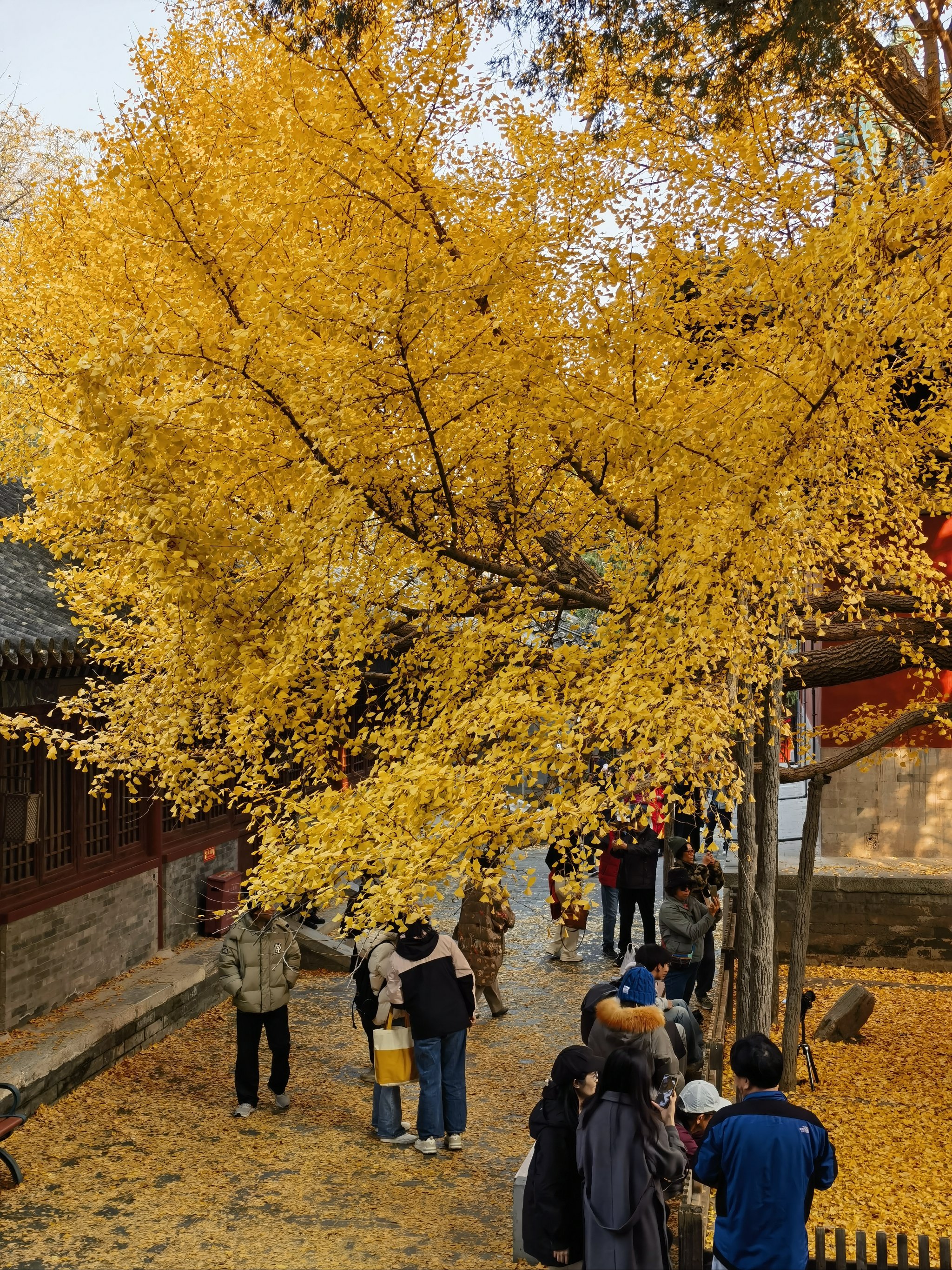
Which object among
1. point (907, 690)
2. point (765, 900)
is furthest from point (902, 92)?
point (907, 690)

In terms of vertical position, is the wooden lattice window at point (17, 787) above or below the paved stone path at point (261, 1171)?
above

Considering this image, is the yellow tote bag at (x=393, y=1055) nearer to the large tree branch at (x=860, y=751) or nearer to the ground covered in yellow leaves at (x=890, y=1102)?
the ground covered in yellow leaves at (x=890, y=1102)

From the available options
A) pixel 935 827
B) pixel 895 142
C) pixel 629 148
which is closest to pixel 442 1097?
pixel 629 148

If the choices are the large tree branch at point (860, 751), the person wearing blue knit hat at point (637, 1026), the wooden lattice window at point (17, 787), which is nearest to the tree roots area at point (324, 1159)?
the person wearing blue knit hat at point (637, 1026)

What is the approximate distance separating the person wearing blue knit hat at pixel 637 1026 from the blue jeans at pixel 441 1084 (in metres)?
2.06

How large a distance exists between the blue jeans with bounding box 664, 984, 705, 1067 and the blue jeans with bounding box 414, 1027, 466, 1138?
1.66m

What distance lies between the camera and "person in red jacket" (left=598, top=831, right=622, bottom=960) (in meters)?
13.1

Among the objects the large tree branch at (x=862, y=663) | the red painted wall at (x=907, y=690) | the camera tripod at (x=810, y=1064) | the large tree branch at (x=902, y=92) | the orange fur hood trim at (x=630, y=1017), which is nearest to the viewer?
the orange fur hood trim at (x=630, y=1017)

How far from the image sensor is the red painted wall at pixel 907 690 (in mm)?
15266

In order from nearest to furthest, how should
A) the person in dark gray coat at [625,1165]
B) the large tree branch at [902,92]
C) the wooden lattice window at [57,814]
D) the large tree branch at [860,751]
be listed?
the person in dark gray coat at [625,1165] → the large tree branch at [902,92] → the large tree branch at [860,751] → the wooden lattice window at [57,814]

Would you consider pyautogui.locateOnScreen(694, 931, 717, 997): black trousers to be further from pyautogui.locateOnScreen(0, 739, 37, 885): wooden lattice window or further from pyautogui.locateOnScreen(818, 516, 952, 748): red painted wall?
pyautogui.locateOnScreen(0, 739, 37, 885): wooden lattice window

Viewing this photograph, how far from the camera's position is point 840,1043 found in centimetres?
1191

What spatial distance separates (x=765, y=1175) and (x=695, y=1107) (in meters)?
1.81

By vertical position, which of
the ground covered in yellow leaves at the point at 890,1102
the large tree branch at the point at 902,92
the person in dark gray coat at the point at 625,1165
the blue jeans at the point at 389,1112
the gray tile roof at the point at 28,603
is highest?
the large tree branch at the point at 902,92
